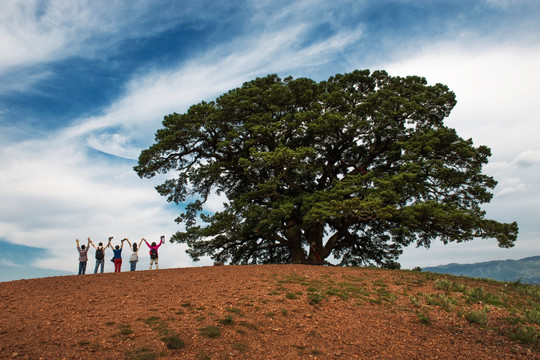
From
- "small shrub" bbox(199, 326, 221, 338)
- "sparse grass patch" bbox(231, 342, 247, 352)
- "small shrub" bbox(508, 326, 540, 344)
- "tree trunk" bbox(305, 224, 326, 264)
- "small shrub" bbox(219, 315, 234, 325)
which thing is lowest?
"small shrub" bbox(508, 326, 540, 344)

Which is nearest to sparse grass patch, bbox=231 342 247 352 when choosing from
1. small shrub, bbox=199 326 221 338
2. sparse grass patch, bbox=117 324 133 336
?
small shrub, bbox=199 326 221 338

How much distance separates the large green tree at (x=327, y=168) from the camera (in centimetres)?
1780

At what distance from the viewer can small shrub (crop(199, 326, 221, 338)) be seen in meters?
7.71

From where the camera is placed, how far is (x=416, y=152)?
18.6m

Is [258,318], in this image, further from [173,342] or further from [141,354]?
[141,354]

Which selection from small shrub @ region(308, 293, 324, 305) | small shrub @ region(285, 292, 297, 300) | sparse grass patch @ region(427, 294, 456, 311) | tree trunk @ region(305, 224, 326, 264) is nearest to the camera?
small shrub @ region(308, 293, 324, 305)

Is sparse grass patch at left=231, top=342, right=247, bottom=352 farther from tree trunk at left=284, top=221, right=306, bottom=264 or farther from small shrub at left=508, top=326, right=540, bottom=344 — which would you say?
tree trunk at left=284, top=221, right=306, bottom=264

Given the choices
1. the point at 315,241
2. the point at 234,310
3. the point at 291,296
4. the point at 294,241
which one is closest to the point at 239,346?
the point at 234,310

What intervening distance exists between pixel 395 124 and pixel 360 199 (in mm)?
6158

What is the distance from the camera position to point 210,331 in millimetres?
7824

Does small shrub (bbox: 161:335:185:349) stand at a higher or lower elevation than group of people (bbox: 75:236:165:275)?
lower

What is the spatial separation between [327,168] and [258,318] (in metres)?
14.7

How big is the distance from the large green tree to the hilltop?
5.12 metres

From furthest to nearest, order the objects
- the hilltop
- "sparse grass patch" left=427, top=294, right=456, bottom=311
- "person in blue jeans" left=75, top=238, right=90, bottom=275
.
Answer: "person in blue jeans" left=75, top=238, right=90, bottom=275 → "sparse grass patch" left=427, top=294, right=456, bottom=311 → the hilltop
